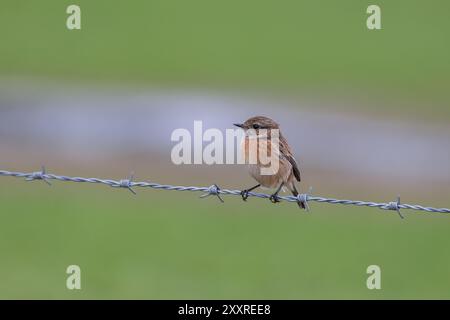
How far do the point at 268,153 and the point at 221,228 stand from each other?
511cm

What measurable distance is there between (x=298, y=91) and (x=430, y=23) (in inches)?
289

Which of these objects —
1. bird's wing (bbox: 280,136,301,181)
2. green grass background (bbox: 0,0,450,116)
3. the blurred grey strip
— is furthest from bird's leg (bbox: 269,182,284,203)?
green grass background (bbox: 0,0,450,116)

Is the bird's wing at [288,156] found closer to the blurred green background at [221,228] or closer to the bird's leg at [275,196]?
the bird's leg at [275,196]

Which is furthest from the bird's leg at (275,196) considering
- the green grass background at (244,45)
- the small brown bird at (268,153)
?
the green grass background at (244,45)

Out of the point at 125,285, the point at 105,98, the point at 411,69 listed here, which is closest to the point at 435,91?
the point at 411,69

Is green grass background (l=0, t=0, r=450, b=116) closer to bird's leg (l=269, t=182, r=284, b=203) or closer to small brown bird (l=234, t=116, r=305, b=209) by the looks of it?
small brown bird (l=234, t=116, r=305, b=209)

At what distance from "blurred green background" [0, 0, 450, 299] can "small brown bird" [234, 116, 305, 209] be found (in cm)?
258

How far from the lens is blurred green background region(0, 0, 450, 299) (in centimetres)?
Result: 1238

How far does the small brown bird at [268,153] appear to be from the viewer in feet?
31.3

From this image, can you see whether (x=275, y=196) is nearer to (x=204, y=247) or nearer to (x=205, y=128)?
(x=204, y=247)

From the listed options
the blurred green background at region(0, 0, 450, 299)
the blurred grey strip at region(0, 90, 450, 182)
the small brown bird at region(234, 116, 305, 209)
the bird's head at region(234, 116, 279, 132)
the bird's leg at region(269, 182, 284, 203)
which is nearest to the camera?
the bird's leg at region(269, 182, 284, 203)

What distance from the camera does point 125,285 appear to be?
12.3 m

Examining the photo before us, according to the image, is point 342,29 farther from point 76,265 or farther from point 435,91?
point 76,265

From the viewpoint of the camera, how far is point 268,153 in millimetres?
9594
